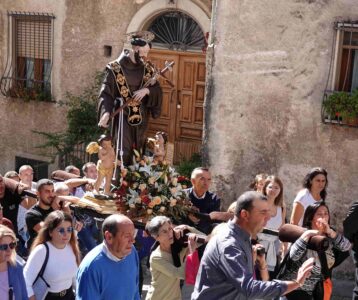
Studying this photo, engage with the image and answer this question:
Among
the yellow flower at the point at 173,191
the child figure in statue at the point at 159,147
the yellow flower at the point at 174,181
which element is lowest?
the yellow flower at the point at 173,191

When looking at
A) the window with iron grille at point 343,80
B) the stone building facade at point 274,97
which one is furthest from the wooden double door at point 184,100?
the window with iron grille at point 343,80

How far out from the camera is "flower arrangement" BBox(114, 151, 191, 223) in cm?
678

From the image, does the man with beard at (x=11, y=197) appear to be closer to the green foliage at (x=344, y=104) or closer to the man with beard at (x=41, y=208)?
the man with beard at (x=41, y=208)

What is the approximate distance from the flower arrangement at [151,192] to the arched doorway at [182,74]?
537 cm

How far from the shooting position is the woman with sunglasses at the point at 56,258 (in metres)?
5.55

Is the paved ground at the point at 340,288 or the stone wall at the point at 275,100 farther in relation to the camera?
the stone wall at the point at 275,100

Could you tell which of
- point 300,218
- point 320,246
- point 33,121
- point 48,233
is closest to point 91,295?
point 48,233

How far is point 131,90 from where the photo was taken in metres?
7.56

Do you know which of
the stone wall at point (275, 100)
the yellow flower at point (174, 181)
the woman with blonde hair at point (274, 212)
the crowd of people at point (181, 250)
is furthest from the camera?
the stone wall at point (275, 100)

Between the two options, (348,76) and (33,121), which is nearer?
(348,76)

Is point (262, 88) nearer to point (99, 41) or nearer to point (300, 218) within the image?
point (300, 218)

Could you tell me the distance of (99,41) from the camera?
1323 centimetres

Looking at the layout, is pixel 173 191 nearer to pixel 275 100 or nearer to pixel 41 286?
pixel 41 286

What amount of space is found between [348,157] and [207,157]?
2206 millimetres
